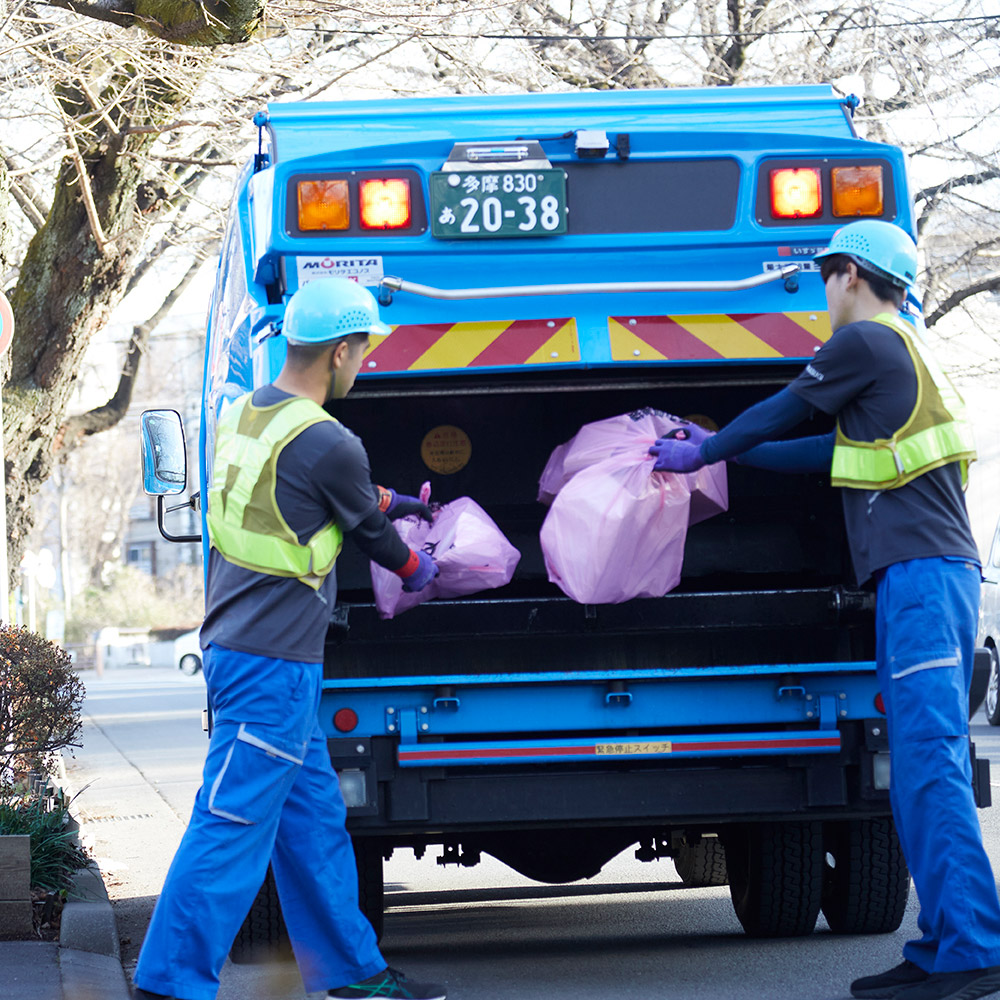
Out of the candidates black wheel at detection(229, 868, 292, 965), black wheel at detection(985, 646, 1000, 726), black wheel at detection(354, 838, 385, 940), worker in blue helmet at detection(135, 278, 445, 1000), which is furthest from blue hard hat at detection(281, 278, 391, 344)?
black wheel at detection(985, 646, 1000, 726)

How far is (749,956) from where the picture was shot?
488cm

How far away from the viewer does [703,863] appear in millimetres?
6066

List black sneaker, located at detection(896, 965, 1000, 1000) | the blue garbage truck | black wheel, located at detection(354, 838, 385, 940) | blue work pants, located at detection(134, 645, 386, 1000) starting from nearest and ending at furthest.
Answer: blue work pants, located at detection(134, 645, 386, 1000), black sneaker, located at detection(896, 965, 1000, 1000), the blue garbage truck, black wheel, located at detection(354, 838, 385, 940)

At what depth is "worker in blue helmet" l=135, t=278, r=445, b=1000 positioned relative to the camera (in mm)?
3639

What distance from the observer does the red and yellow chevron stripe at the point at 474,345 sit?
14.3 ft

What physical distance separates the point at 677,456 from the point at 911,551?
0.73 m

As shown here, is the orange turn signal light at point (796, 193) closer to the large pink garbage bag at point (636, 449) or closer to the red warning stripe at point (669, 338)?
the red warning stripe at point (669, 338)

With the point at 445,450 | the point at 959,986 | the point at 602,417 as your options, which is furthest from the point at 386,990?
the point at 602,417

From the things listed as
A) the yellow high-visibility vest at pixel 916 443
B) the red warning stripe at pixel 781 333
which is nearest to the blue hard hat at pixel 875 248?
the yellow high-visibility vest at pixel 916 443

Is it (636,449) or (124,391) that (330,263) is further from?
(124,391)

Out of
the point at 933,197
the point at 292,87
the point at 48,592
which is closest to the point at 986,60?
the point at 933,197

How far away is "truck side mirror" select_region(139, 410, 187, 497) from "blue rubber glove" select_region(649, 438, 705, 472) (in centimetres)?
202

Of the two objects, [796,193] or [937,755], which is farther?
[796,193]

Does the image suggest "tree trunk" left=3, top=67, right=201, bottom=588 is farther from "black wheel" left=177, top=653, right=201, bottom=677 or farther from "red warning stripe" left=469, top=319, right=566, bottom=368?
"black wheel" left=177, top=653, right=201, bottom=677
